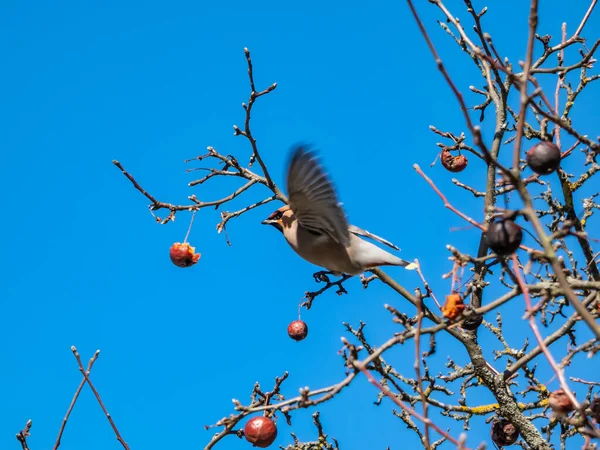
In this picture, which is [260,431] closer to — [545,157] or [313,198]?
[313,198]

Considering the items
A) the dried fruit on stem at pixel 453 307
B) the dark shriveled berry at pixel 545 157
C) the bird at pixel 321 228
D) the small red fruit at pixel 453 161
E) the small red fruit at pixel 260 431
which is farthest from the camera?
the small red fruit at pixel 453 161

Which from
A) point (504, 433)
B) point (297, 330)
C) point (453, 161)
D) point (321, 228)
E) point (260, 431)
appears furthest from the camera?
point (453, 161)

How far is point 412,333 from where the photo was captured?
2.37m

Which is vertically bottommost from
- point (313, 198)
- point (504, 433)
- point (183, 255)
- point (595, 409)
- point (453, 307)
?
point (595, 409)

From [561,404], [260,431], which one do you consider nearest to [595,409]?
[561,404]

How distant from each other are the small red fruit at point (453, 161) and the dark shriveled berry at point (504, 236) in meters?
3.40


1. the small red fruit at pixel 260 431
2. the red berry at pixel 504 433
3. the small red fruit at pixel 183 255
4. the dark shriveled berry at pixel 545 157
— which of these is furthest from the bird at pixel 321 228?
the dark shriveled berry at pixel 545 157

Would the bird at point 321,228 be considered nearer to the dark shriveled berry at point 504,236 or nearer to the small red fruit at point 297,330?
the small red fruit at point 297,330

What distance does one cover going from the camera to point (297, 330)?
213 inches

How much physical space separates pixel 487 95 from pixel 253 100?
7.02 feet

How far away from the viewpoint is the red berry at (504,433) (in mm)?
4473

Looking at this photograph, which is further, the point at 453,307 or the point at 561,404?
the point at 561,404

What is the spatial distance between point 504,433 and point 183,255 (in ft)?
7.93

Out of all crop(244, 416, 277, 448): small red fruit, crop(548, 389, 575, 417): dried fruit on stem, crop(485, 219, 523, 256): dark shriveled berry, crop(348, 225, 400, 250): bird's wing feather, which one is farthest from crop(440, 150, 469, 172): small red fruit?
crop(485, 219, 523, 256): dark shriveled berry
